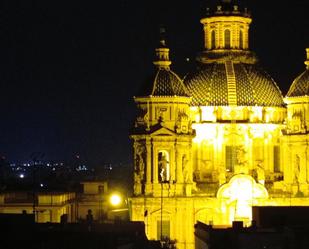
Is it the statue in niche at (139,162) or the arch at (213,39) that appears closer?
the statue in niche at (139,162)

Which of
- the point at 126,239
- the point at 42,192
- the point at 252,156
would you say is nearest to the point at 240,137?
the point at 252,156

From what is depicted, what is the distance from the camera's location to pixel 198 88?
448ft

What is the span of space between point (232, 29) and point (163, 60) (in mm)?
7761

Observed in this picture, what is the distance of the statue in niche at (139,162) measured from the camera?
131 meters

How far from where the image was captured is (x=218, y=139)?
13562 cm

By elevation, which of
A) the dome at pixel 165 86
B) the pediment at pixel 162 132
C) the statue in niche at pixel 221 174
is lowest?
the statue in niche at pixel 221 174

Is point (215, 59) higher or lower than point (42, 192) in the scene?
higher

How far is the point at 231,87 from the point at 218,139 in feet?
13.1

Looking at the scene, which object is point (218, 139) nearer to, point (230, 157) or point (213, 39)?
point (230, 157)

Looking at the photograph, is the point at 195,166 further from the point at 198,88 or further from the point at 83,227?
the point at 83,227

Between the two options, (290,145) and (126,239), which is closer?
(126,239)

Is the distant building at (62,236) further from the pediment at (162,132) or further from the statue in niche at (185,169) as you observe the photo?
the statue in niche at (185,169)

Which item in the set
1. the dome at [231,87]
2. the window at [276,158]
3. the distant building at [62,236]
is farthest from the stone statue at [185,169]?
the distant building at [62,236]

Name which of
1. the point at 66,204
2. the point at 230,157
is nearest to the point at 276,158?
the point at 230,157
